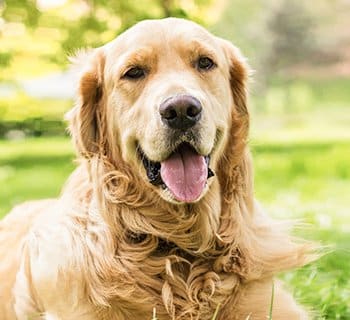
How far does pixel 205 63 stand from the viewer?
13.6ft

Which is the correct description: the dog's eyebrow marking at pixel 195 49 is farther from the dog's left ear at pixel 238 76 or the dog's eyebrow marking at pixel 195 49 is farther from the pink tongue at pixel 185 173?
the pink tongue at pixel 185 173

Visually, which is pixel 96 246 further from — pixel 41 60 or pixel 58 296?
pixel 41 60

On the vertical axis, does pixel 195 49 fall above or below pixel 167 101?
above

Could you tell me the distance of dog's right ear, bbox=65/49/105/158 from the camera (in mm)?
4316

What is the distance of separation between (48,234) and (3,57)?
11928 mm

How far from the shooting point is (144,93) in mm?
4031

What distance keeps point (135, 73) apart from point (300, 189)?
783 centimetres

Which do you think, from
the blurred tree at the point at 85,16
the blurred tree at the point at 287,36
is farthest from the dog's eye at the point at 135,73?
the blurred tree at the point at 287,36

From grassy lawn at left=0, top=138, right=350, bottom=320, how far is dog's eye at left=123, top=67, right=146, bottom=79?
708 mm

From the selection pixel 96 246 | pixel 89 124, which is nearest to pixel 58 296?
pixel 96 246

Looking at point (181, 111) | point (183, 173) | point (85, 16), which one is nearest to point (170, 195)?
point (183, 173)

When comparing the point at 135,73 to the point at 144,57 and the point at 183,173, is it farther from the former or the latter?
the point at 183,173

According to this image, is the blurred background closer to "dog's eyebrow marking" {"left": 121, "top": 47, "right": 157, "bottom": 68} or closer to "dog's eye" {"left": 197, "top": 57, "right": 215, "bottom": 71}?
"dog's eye" {"left": 197, "top": 57, "right": 215, "bottom": 71}

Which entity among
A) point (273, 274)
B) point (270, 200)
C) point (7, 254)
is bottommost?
point (270, 200)
